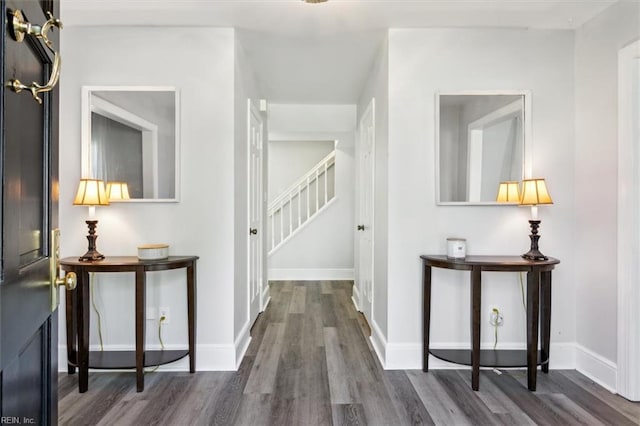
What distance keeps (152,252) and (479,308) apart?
2.11 metres

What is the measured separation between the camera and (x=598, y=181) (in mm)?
2598

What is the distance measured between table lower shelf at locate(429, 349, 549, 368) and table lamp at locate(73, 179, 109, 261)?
7.70 ft

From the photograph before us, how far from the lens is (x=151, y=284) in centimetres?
278

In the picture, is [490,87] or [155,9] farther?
[490,87]

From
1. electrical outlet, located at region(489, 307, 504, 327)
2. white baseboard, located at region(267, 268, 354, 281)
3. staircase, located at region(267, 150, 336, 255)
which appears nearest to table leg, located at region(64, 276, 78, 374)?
electrical outlet, located at region(489, 307, 504, 327)

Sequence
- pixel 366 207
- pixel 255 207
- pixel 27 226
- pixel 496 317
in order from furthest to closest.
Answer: pixel 366 207, pixel 255 207, pixel 496 317, pixel 27 226

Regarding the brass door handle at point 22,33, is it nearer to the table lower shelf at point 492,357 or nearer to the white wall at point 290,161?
the table lower shelf at point 492,357

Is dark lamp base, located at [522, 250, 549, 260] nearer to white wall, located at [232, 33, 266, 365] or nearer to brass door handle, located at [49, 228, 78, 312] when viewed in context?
white wall, located at [232, 33, 266, 365]

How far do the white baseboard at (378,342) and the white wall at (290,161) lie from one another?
4614 millimetres

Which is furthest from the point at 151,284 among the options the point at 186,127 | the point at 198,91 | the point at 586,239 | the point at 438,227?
the point at 586,239

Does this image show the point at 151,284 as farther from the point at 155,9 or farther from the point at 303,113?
the point at 303,113

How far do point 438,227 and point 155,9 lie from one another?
7.82ft

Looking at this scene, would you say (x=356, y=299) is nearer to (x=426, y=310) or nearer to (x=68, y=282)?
(x=426, y=310)

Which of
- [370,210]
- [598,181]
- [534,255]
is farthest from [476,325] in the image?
[370,210]
